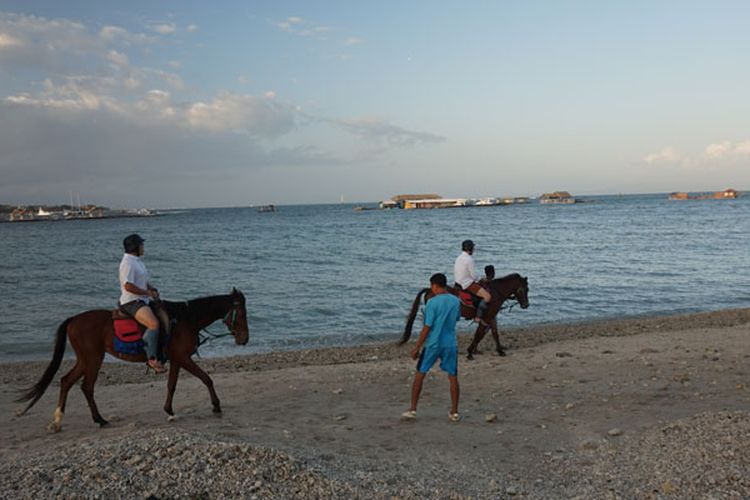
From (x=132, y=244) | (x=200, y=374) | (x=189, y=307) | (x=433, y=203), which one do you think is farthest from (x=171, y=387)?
(x=433, y=203)

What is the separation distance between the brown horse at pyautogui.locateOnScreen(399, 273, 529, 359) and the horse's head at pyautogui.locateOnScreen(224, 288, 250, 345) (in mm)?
4559

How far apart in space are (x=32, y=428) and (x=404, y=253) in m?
38.2

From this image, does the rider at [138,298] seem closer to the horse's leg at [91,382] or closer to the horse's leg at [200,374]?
the horse's leg at [200,374]

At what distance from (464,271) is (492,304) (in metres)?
1.26

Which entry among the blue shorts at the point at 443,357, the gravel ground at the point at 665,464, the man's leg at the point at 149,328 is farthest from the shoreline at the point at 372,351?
the gravel ground at the point at 665,464

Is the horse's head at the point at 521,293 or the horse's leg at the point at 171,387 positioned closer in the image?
the horse's leg at the point at 171,387

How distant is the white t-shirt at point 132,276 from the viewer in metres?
8.35

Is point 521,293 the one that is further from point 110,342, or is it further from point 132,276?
point 110,342

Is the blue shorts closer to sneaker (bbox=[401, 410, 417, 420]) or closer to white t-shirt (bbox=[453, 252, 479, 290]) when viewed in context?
sneaker (bbox=[401, 410, 417, 420])

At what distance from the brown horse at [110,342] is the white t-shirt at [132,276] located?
435mm

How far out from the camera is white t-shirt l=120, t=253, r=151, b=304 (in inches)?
329

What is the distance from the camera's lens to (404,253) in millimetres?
46156

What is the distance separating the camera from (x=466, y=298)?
1300 centimetres

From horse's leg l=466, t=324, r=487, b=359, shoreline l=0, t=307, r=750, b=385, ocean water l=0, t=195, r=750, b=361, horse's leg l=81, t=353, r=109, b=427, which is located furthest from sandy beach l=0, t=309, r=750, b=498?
ocean water l=0, t=195, r=750, b=361
